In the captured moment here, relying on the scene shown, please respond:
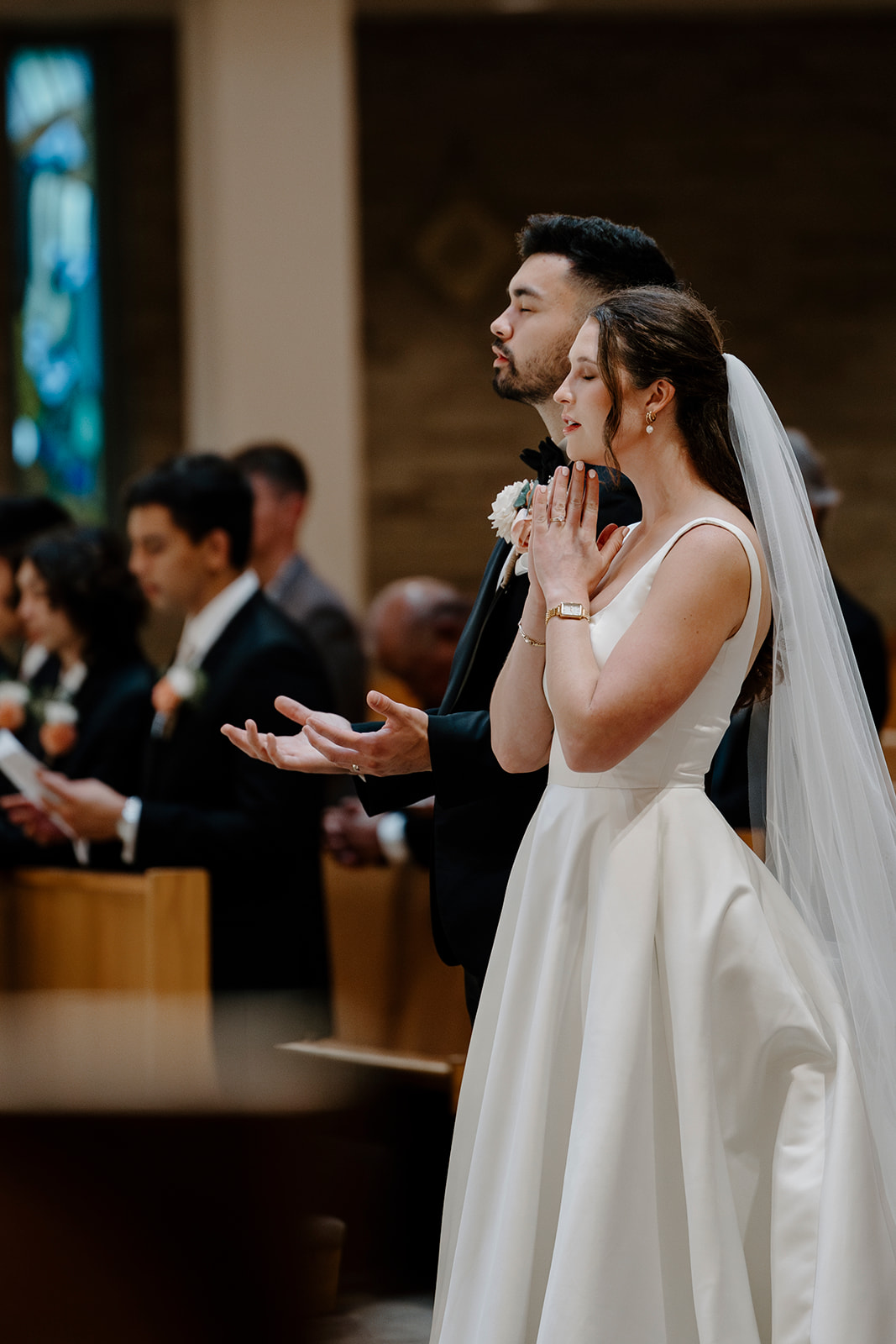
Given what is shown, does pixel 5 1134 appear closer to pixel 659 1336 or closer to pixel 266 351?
pixel 659 1336

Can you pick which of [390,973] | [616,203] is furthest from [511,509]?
[616,203]

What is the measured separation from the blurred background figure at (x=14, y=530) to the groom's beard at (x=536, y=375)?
3.27m

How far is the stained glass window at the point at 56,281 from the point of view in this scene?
31.4 feet

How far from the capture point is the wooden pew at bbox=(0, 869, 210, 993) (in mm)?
3588

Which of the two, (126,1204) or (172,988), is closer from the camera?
(126,1204)

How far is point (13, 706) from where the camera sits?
4.76 metres

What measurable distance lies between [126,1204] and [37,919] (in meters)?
3.03

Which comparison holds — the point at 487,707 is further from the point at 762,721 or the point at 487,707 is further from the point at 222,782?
the point at 222,782

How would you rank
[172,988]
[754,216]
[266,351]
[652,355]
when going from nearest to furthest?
1. [652,355]
2. [172,988]
3. [266,351]
4. [754,216]

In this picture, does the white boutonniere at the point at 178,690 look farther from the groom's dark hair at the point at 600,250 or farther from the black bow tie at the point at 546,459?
the groom's dark hair at the point at 600,250

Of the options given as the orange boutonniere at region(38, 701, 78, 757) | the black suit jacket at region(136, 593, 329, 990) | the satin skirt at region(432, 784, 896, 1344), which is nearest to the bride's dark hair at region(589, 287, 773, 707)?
the satin skirt at region(432, 784, 896, 1344)

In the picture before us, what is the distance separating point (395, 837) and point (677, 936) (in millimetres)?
1959

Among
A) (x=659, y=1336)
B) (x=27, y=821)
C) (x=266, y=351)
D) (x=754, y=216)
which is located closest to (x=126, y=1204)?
(x=659, y=1336)

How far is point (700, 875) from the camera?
2.31 metres
